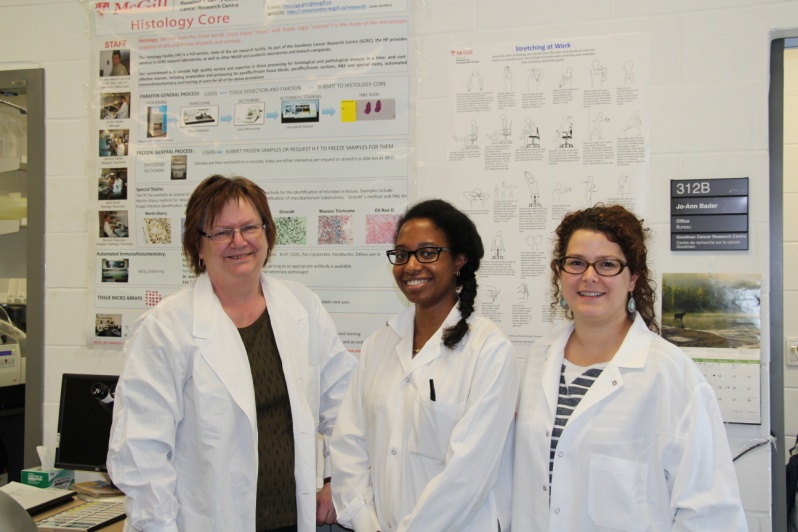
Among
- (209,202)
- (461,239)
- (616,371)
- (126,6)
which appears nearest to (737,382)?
(616,371)

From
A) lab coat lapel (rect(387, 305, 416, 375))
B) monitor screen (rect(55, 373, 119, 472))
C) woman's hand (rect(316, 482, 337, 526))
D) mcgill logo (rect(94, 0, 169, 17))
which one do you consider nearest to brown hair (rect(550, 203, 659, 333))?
lab coat lapel (rect(387, 305, 416, 375))

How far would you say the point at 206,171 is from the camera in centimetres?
254

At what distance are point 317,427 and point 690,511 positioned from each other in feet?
3.48

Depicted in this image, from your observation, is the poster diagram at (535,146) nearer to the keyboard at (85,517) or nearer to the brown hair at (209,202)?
the brown hair at (209,202)

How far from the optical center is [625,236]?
1.46m

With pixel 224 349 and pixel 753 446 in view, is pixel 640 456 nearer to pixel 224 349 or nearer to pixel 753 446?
pixel 753 446

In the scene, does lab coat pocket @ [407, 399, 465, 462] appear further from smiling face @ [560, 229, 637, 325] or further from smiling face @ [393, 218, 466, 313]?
smiling face @ [560, 229, 637, 325]

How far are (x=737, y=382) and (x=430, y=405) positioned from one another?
1203mm

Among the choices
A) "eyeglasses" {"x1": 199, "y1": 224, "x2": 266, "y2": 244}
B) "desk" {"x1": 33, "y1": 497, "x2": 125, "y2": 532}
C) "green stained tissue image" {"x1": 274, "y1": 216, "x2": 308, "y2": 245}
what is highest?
"green stained tissue image" {"x1": 274, "y1": 216, "x2": 308, "y2": 245}

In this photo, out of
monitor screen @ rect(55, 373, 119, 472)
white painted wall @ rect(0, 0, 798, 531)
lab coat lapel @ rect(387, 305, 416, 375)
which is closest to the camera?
lab coat lapel @ rect(387, 305, 416, 375)

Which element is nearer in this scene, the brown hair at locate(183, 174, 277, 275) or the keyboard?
the brown hair at locate(183, 174, 277, 275)

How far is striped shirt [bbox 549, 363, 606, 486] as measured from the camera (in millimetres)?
1448

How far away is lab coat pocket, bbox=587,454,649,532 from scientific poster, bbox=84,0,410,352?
115 cm

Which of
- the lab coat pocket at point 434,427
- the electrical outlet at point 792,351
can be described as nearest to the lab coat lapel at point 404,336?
the lab coat pocket at point 434,427
